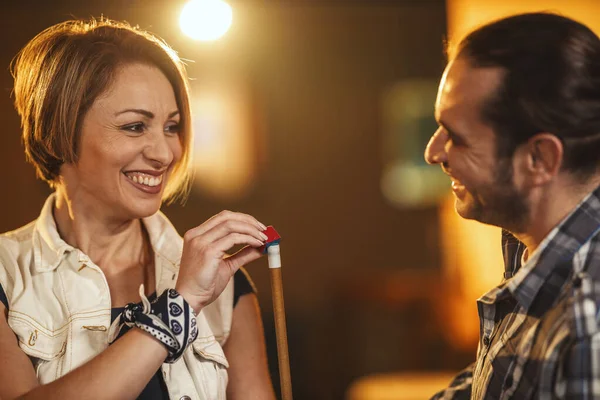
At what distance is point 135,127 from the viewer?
209 cm

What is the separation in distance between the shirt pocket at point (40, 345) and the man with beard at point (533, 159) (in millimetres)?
1132

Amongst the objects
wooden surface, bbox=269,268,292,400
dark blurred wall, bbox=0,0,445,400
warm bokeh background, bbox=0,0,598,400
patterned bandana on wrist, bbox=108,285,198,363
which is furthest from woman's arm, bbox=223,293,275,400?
dark blurred wall, bbox=0,0,445,400

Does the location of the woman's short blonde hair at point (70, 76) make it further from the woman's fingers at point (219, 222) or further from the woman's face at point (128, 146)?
the woman's fingers at point (219, 222)

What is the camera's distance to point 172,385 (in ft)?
6.55

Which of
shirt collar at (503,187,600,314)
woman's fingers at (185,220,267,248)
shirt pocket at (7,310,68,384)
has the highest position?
woman's fingers at (185,220,267,248)

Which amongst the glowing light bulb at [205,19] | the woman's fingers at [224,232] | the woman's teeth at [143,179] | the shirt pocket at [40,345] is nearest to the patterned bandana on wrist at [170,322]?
the woman's fingers at [224,232]

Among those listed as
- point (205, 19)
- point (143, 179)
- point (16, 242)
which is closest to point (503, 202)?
point (143, 179)

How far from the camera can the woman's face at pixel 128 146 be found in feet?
6.74

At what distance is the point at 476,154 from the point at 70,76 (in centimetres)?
114

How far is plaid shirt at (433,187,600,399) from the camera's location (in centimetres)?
145

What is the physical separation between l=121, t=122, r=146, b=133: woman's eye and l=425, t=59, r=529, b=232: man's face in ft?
2.82

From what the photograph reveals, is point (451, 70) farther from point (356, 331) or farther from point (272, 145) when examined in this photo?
point (272, 145)

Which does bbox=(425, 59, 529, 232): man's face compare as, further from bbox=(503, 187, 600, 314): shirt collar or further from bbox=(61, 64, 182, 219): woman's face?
bbox=(61, 64, 182, 219): woman's face

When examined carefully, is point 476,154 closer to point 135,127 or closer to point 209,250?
point 209,250
